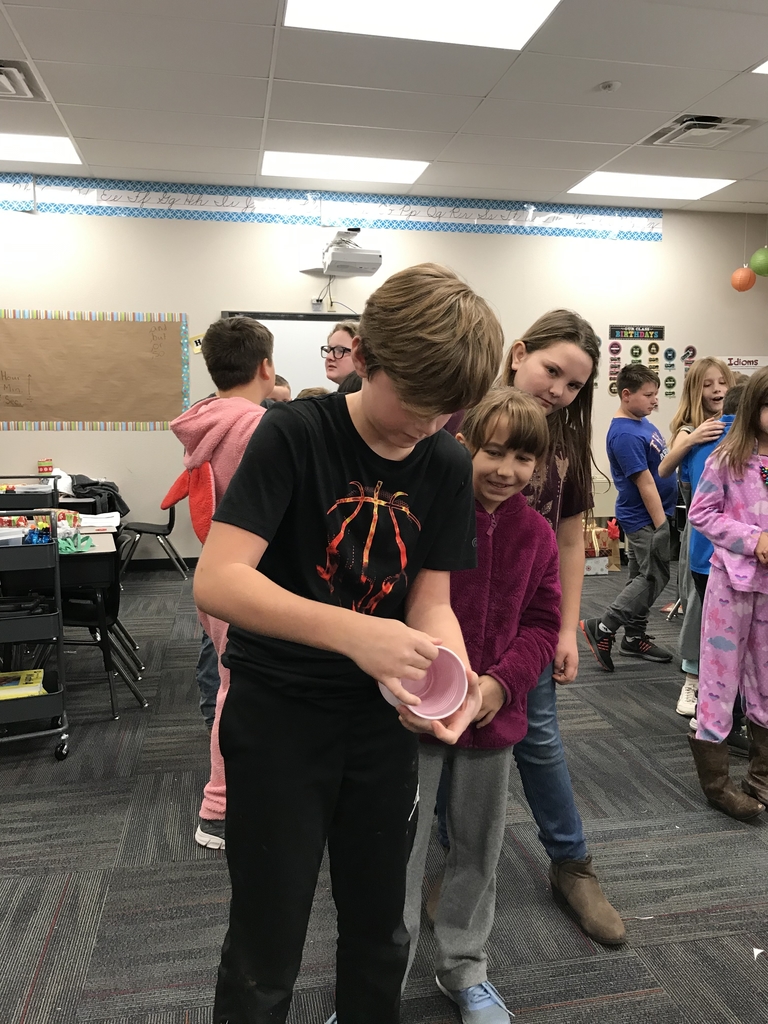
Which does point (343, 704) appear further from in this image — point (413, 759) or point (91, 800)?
point (91, 800)

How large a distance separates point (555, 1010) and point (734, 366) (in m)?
6.17

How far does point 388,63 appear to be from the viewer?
3473 millimetres

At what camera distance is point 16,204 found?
5.23m

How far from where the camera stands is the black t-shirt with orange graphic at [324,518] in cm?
89

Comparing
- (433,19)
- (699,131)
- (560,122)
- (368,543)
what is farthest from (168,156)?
(368,543)

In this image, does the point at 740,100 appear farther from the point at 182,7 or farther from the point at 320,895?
the point at 320,895

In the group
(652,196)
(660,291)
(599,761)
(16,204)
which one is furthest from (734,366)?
(16,204)

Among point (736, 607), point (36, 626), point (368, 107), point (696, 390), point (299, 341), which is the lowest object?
point (36, 626)

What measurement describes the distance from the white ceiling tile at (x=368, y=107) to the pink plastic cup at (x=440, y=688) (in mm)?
→ 3698

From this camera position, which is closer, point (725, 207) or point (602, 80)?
point (602, 80)

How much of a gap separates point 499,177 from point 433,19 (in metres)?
2.23

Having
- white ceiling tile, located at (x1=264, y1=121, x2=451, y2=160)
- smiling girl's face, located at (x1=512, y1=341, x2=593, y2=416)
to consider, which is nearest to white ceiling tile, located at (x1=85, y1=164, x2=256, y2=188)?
white ceiling tile, located at (x1=264, y1=121, x2=451, y2=160)

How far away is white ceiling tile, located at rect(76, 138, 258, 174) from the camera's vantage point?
15.1 ft

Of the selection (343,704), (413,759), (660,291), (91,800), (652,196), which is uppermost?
(652,196)
